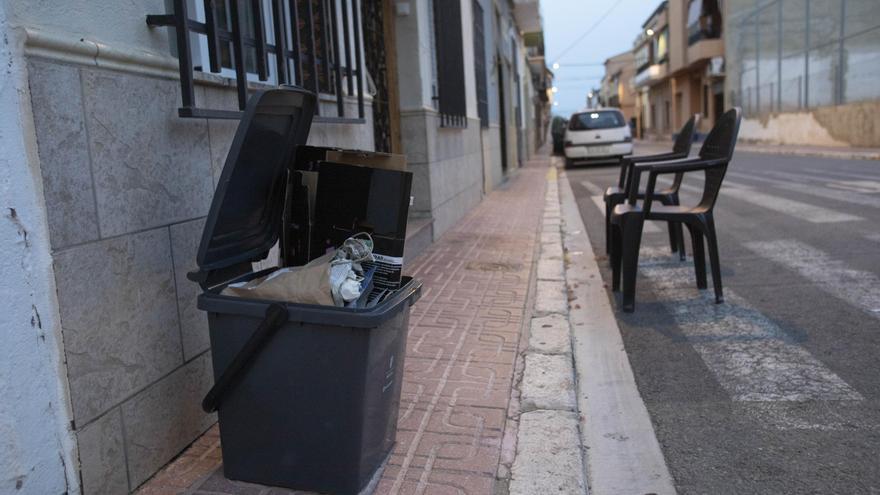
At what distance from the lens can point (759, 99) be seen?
33.5m

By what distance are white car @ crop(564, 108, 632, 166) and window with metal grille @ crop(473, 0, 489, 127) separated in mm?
7085

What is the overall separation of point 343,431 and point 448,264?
4218mm

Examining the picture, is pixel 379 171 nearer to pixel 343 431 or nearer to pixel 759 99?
pixel 343 431

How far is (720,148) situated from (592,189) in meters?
9.53

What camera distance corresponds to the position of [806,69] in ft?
91.1

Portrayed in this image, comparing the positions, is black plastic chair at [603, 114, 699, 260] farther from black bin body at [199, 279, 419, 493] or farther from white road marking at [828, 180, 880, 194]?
white road marking at [828, 180, 880, 194]

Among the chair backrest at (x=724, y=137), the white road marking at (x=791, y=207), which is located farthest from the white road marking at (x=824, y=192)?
the chair backrest at (x=724, y=137)

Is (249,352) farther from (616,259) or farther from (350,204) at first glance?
(616,259)

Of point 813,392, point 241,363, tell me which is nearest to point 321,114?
point 241,363

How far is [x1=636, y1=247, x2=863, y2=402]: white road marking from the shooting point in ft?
11.4

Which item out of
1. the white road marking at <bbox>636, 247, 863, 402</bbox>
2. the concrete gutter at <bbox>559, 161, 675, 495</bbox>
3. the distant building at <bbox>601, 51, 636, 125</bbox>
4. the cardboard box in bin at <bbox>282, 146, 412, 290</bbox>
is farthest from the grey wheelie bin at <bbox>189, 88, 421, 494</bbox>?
the distant building at <bbox>601, 51, 636, 125</bbox>

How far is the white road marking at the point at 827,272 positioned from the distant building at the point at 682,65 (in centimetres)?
3693

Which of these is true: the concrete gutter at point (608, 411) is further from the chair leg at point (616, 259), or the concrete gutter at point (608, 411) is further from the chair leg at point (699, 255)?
the chair leg at point (699, 255)

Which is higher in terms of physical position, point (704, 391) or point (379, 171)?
point (379, 171)
